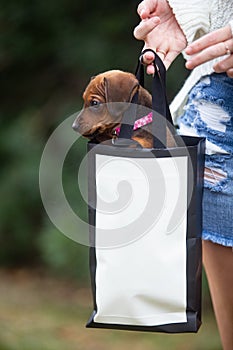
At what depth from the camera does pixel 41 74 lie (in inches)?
210

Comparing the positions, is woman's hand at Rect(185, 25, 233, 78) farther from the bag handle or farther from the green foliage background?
the green foliage background

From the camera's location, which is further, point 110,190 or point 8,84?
point 8,84

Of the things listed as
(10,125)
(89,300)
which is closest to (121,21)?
(10,125)

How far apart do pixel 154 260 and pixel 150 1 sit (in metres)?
0.63

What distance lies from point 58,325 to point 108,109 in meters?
3.01

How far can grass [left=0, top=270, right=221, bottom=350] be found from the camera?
14.6ft

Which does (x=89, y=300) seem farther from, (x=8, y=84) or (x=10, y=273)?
(x=8, y=84)

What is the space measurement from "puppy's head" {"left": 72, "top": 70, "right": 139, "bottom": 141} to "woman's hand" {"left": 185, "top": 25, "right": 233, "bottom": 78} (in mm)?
153

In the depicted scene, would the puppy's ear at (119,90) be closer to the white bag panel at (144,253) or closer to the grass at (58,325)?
the white bag panel at (144,253)

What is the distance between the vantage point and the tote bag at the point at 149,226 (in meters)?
1.86

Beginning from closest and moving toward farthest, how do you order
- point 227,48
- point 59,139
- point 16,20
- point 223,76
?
point 227,48, point 223,76, point 59,139, point 16,20

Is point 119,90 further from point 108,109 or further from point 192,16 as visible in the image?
point 192,16

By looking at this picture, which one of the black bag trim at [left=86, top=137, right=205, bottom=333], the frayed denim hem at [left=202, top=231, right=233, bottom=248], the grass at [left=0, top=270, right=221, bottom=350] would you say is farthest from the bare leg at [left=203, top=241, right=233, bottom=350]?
the grass at [left=0, top=270, right=221, bottom=350]

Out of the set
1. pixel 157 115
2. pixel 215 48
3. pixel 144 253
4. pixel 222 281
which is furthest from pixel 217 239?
pixel 215 48
